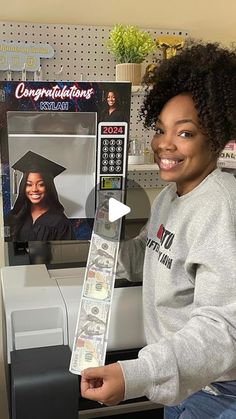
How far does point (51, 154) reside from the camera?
869 mm

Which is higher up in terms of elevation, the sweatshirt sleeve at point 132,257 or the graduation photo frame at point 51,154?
the graduation photo frame at point 51,154

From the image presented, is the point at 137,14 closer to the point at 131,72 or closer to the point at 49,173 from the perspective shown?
the point at 131,72

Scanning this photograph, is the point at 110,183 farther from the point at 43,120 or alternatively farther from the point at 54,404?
the point at 54,404

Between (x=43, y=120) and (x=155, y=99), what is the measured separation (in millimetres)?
224

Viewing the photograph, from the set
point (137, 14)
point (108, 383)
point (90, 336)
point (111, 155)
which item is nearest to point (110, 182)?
point (111, 155)

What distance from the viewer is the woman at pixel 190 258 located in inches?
24.3

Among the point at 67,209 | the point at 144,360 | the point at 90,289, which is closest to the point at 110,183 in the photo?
the point at 67,209

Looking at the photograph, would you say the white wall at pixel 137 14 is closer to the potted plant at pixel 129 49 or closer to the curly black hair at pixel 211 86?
the potted plant at pixel 129 49

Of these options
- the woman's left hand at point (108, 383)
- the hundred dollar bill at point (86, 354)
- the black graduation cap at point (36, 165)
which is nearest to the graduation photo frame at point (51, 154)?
the black graduation cap at point (36, 165)

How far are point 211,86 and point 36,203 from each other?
1.24 feet

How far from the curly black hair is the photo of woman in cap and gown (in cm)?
27

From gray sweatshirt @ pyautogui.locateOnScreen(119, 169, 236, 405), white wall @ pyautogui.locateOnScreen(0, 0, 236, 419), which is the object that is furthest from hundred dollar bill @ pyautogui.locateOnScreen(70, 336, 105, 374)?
white wall @ pyautogui.locateOnScreen(0, 0, 236, 419)
